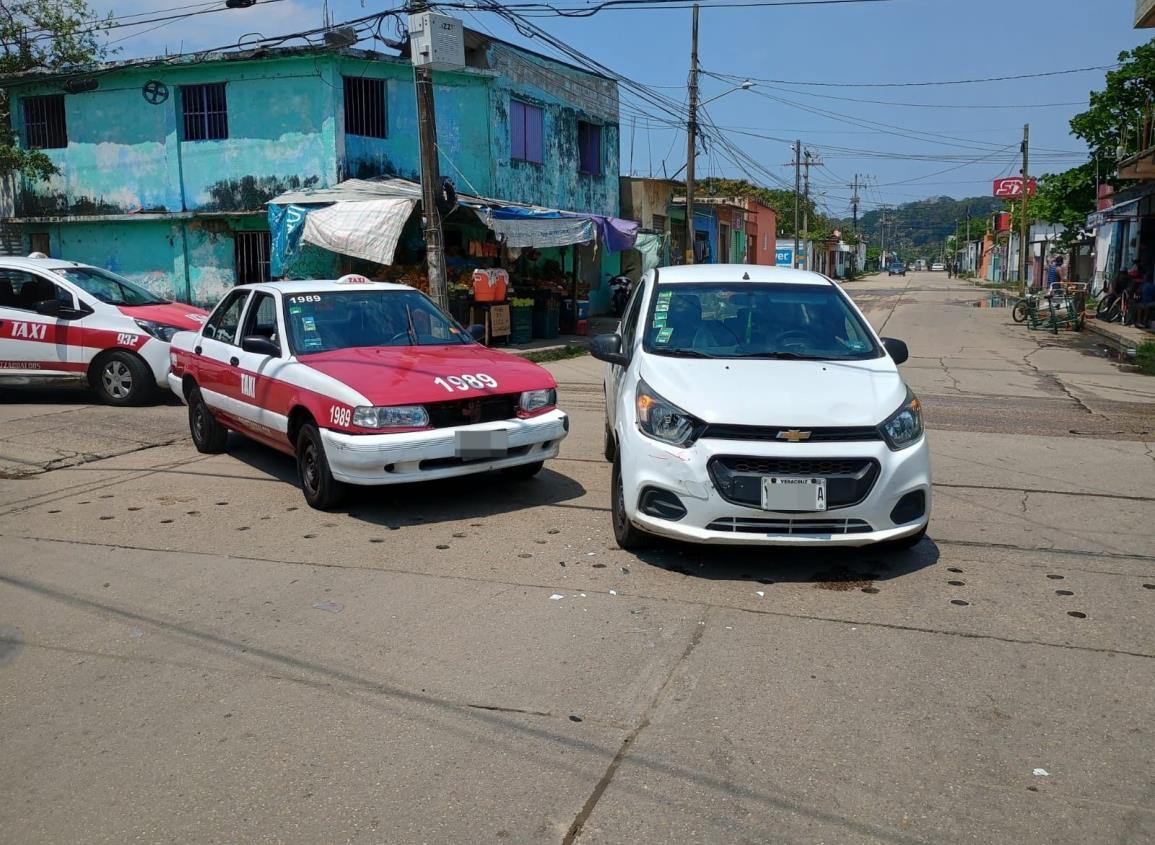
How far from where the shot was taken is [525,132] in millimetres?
23531

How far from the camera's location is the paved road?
10.8 feet

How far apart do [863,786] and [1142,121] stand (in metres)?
22.8

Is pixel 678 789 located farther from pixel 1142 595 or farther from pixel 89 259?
pixel 89 259

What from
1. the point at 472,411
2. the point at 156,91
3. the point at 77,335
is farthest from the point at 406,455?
the point at 156,91

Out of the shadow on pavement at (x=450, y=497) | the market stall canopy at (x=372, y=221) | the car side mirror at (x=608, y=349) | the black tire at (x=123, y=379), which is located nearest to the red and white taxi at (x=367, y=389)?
the shadow on pavement at (x=450, y=497)

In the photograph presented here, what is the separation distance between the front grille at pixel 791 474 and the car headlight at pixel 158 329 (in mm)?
8441

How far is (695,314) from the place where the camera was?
265 inches

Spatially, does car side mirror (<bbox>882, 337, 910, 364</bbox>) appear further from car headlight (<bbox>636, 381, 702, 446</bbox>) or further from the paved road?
car headlight (<bbox>636, 381, 702, 446</bbox>)

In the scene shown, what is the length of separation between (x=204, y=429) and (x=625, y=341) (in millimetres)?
4215

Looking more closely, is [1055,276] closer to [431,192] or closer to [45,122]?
[431,192]

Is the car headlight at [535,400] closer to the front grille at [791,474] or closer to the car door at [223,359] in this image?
the front grille at [791,474]

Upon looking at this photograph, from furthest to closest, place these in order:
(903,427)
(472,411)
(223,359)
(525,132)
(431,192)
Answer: (525,132)
(431,192)
(223,359)
(472,411)
(903,427)

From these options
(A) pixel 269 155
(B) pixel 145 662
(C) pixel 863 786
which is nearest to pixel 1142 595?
(C) pixel 863 786

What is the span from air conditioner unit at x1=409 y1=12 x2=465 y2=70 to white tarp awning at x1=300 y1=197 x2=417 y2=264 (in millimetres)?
2576
